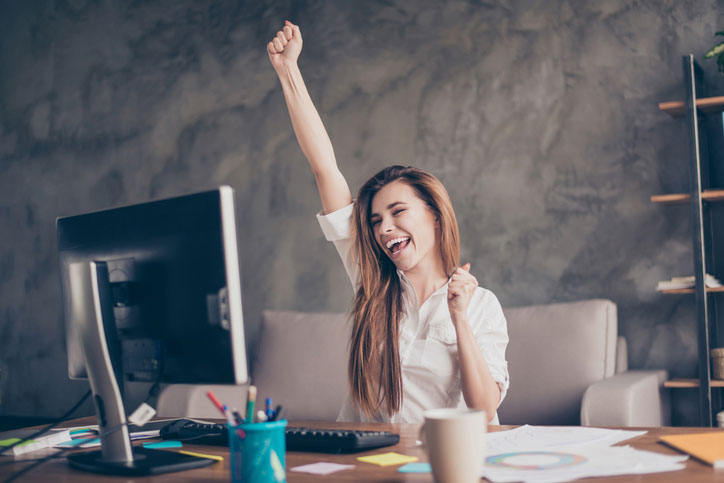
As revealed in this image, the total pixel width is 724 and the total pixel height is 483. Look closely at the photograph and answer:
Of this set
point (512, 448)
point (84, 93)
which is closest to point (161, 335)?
point (512, 448)

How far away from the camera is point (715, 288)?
249 centimetres

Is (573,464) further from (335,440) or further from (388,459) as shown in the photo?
(335,440)

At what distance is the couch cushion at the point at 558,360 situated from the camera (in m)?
2.40

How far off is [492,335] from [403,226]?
1.21 ft

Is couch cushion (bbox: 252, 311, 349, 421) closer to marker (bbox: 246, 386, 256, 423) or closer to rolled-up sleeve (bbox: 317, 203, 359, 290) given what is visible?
rolled-up sleeve (bbox: 317, 203, 359, 290)

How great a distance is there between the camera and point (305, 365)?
9.36 feet

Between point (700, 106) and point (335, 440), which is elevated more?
point (700, 106)

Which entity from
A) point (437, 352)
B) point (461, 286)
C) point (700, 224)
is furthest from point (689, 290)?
point (461, 286)

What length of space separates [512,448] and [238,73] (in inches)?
116

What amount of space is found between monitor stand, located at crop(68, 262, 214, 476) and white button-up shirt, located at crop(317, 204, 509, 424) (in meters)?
0.69

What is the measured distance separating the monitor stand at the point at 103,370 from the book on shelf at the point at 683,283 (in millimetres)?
2028

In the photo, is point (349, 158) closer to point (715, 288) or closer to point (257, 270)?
point (257, 270)

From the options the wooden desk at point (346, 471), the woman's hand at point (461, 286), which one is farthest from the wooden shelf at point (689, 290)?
the wooden desk at point (346, 471)

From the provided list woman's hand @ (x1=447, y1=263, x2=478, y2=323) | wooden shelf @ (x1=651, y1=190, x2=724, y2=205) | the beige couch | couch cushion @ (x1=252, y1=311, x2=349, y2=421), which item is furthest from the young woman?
wooden shelf @ (x1=651, y1=190, x2=724, y2=205)
